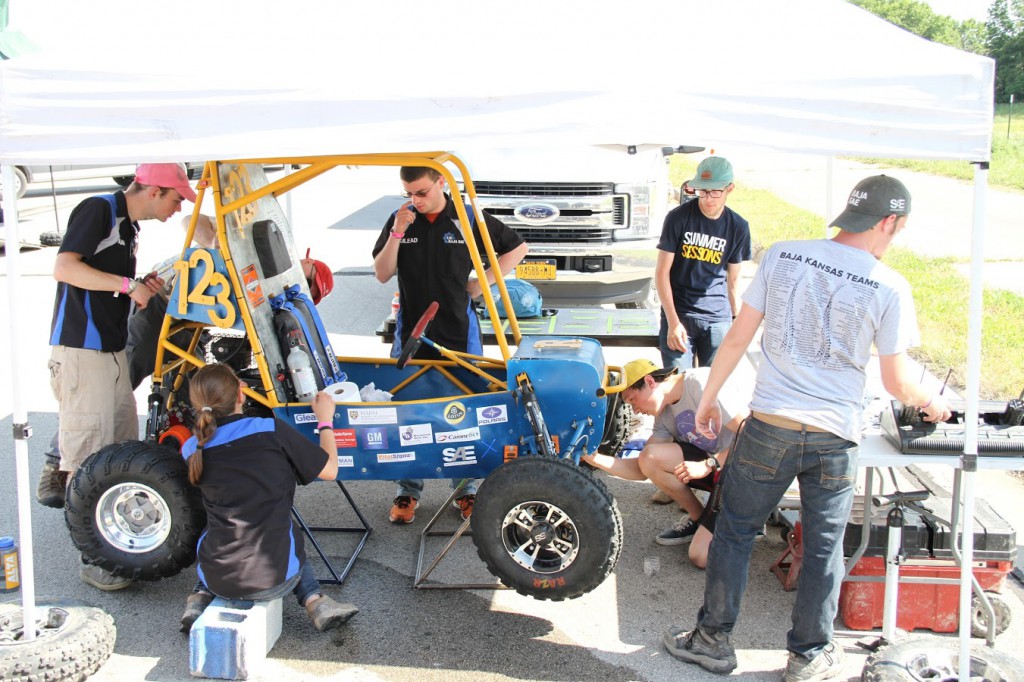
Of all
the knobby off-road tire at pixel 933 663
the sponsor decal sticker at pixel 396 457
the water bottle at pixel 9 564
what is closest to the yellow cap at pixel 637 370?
the sponsor decal sticker at pixel 396 457

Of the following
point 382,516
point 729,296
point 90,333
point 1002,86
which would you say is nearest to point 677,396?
point 729,296

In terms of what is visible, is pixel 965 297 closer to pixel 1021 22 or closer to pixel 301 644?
pixel 301 644

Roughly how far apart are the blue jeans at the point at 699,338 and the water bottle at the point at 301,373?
6.73 ft

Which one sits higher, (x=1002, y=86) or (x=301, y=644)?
(x=1002, y=86)

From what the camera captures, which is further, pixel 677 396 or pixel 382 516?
pixel 382 516

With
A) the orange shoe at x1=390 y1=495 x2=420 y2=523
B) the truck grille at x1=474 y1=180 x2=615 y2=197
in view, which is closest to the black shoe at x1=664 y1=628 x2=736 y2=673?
the orange shoe at x1=390 y1=495 x2=420 y2=523

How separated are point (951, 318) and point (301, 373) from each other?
6666 millimetres

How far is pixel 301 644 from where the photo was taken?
397 centimetres

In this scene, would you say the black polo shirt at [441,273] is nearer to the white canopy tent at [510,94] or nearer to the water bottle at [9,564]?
the white canopy tent at [510,94]

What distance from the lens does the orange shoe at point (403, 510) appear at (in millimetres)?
5047

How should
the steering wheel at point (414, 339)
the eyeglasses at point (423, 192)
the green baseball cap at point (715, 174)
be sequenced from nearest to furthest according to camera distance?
1. the steering wheel at point (414, 339)
2. the eyeglasses at point (423, 192)
3. the green baseball cap at point (715, 174)

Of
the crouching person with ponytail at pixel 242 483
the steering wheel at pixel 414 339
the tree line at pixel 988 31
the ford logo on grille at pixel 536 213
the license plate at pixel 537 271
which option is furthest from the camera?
the tree line at pixel 988 31

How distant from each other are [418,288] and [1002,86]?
53.3m

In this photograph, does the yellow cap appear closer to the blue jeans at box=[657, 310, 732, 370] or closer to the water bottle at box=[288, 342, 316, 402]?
the blue jeans at box=[657, 310, 732, 370]
